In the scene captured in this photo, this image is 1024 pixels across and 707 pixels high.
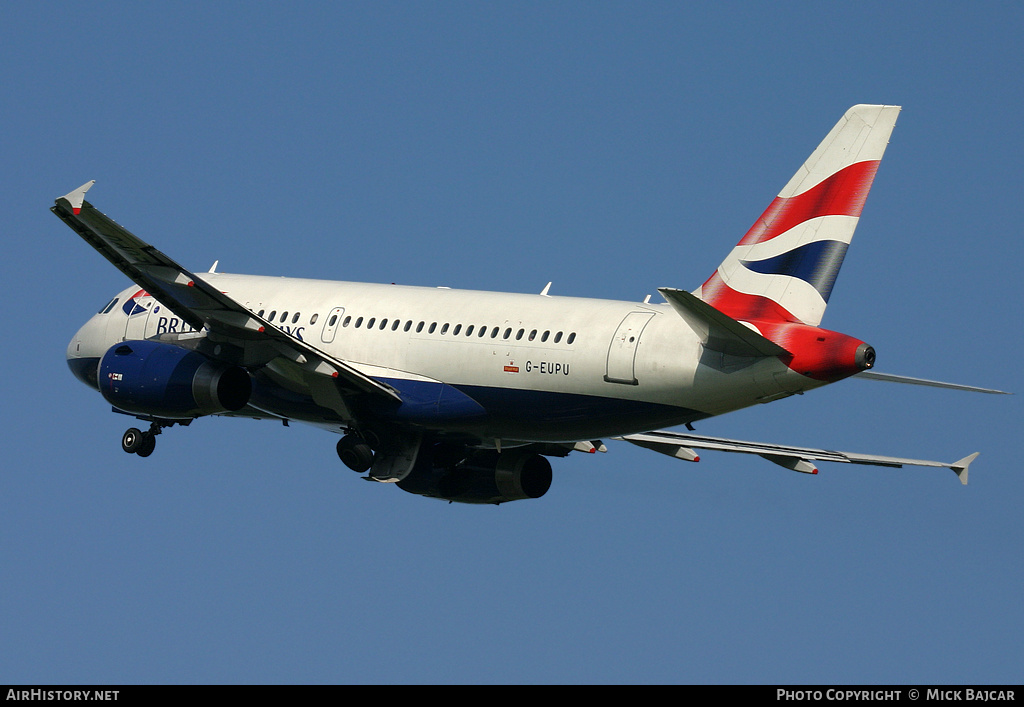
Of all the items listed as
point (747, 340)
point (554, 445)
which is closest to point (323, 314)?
point (554, 445)

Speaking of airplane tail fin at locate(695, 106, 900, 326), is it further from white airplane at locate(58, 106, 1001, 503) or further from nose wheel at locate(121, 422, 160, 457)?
nose wheel at locate(121, 422, 160, 457)

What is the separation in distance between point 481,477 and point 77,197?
42.9 feet

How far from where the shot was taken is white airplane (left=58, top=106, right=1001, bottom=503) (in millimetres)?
32875

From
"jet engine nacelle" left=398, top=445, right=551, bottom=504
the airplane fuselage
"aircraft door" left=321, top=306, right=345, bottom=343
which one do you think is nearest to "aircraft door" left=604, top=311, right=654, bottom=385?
the airplane fuselage

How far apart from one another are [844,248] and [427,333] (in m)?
10.1

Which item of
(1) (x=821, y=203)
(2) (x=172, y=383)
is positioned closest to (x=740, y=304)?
(1) (x=821, y=203)

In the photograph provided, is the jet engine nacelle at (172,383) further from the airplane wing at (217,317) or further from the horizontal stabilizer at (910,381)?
the horizontal stabilizer at (910,381)

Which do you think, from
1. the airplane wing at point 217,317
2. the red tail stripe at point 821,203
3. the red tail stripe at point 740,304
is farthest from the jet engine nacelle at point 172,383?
the red tail stripe at point 821,203

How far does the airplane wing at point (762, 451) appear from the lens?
130ft

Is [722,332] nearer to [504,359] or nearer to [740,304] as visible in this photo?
[740,304]

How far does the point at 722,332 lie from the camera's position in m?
32.3

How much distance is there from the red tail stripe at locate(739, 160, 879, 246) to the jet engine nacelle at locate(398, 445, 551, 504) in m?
9.61

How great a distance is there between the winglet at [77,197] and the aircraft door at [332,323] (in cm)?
826
